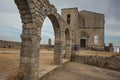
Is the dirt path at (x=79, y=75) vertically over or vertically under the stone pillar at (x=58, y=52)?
under

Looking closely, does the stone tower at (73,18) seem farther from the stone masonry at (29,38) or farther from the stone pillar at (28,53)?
the stone pillar at (28,53)

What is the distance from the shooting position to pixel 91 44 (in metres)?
26.9

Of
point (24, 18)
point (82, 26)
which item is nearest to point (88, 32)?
point (82, 26)

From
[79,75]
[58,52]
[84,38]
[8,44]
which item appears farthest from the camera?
[84,38]

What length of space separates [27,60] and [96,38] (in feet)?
74.0

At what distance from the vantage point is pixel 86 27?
27.6m

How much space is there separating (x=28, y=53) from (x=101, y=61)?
32.2 feet

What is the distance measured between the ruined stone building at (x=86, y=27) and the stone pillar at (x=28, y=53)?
2092cm

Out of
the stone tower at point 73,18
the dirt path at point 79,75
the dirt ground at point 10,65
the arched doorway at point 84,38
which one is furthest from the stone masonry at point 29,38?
the arched doorway at point 84,38

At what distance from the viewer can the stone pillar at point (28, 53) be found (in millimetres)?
5441

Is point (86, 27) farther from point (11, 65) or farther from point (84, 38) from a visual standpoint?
point (11, 65)

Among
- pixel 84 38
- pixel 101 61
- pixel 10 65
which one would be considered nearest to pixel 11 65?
pixel 10 65

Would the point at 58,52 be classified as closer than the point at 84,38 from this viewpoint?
Yes

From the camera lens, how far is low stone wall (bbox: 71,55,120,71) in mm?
12837
